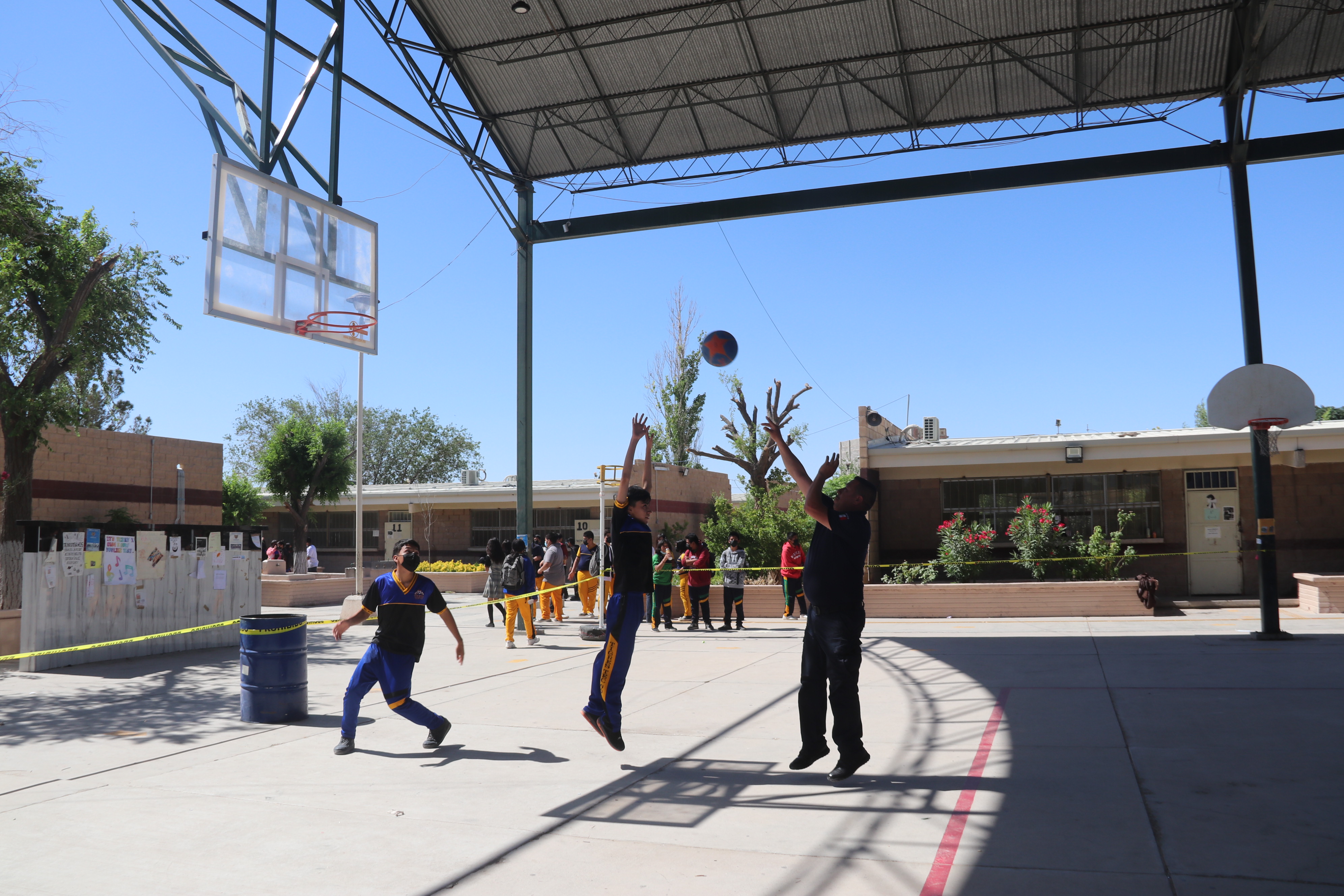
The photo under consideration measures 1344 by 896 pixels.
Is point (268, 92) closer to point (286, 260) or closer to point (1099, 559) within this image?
point (286, 260)

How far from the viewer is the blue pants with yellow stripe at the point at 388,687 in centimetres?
782

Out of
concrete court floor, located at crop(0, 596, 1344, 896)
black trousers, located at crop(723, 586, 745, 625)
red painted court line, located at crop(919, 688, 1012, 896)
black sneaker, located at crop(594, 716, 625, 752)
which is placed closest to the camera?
red painted court line, located at crop(919, 688, 1012, 896)

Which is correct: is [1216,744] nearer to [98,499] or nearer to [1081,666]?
[1081,666]

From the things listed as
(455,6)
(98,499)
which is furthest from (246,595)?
(98,499)

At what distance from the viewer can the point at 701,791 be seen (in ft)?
20.8

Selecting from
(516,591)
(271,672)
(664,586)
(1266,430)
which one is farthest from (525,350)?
(1266,430)

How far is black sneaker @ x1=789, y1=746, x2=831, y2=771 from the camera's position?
667cm

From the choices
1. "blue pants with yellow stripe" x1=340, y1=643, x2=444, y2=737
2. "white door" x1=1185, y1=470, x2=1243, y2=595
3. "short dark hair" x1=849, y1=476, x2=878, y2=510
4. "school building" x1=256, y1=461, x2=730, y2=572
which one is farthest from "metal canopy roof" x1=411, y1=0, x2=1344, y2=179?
"school building" x1=256, y1=461, x2=730, y2=572

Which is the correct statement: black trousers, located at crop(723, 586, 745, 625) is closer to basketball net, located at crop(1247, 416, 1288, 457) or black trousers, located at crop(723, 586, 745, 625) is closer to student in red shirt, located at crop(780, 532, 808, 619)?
student in red shirt, located at crop(780, 532, 808, 619)

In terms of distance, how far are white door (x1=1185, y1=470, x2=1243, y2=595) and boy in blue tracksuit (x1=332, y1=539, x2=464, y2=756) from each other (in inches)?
812

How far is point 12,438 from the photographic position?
15695 millimetres

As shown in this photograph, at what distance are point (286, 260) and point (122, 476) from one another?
17194 mm

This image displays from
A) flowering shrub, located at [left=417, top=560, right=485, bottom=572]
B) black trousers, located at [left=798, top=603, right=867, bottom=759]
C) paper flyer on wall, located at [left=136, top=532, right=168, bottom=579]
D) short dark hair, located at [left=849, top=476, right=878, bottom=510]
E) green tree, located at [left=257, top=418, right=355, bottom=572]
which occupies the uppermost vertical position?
green tree, located at [left=257, top=418, right=355, bottom=572]

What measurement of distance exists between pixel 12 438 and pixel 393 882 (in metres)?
14.8
